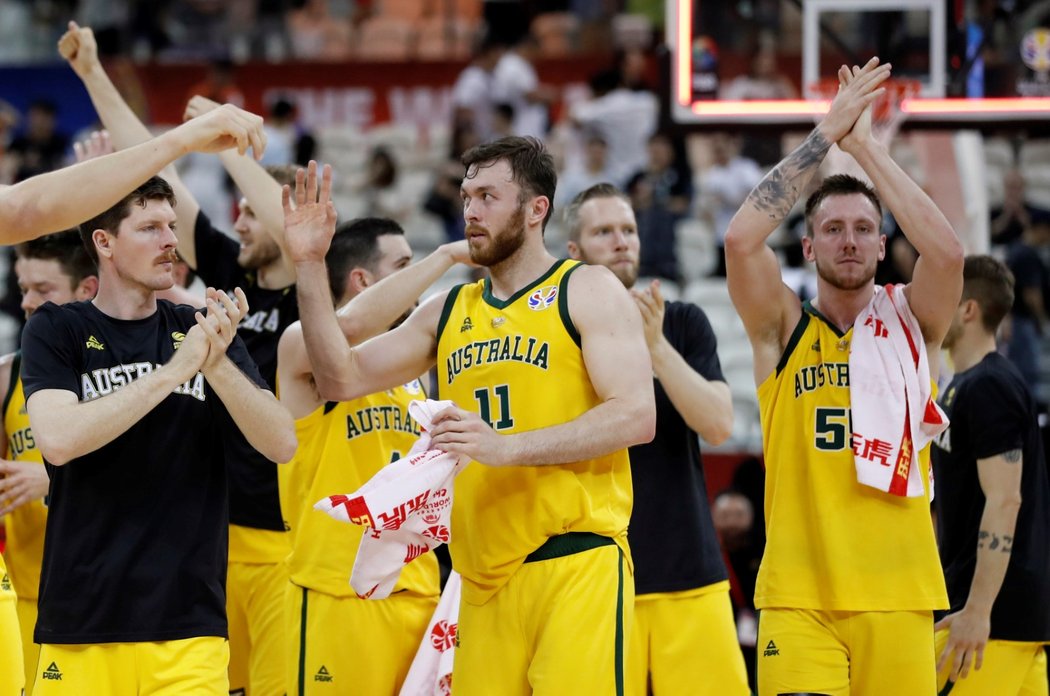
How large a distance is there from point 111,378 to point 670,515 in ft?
9.47

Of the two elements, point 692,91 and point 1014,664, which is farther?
point 692,91

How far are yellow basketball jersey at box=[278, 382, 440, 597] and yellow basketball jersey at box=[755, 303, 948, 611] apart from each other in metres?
1.75

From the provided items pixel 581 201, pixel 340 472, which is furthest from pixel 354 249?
pixel 581 201

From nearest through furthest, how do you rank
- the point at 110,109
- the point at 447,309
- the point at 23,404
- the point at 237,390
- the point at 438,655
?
the point at 237,390, the point at 447,309, the point at 438,655, the point at 23,404, the point at 110,109

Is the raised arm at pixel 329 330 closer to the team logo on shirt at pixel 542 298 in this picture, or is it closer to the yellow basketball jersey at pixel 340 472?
the team logo on shirt at pixel 542 298

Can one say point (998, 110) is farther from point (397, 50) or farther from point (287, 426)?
point (397, 50)

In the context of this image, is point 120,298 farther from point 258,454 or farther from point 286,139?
point 286,139

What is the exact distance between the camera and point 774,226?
625 centimetres

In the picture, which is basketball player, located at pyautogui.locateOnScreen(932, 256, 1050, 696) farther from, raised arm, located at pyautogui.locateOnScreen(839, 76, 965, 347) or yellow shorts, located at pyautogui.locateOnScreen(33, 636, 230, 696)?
yellow shorts, located at pyautogui.locateOnScreen(33, 636, 230, 696)

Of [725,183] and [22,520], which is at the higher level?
[725,183]

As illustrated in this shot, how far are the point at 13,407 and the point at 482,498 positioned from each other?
2.67 metres

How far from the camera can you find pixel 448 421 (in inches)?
220

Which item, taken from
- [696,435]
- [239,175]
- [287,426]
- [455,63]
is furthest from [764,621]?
[455,63]

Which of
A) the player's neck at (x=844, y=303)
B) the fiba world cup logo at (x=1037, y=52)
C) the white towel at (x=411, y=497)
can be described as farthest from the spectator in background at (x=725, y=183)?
the white towel at (x=411, y=497)
